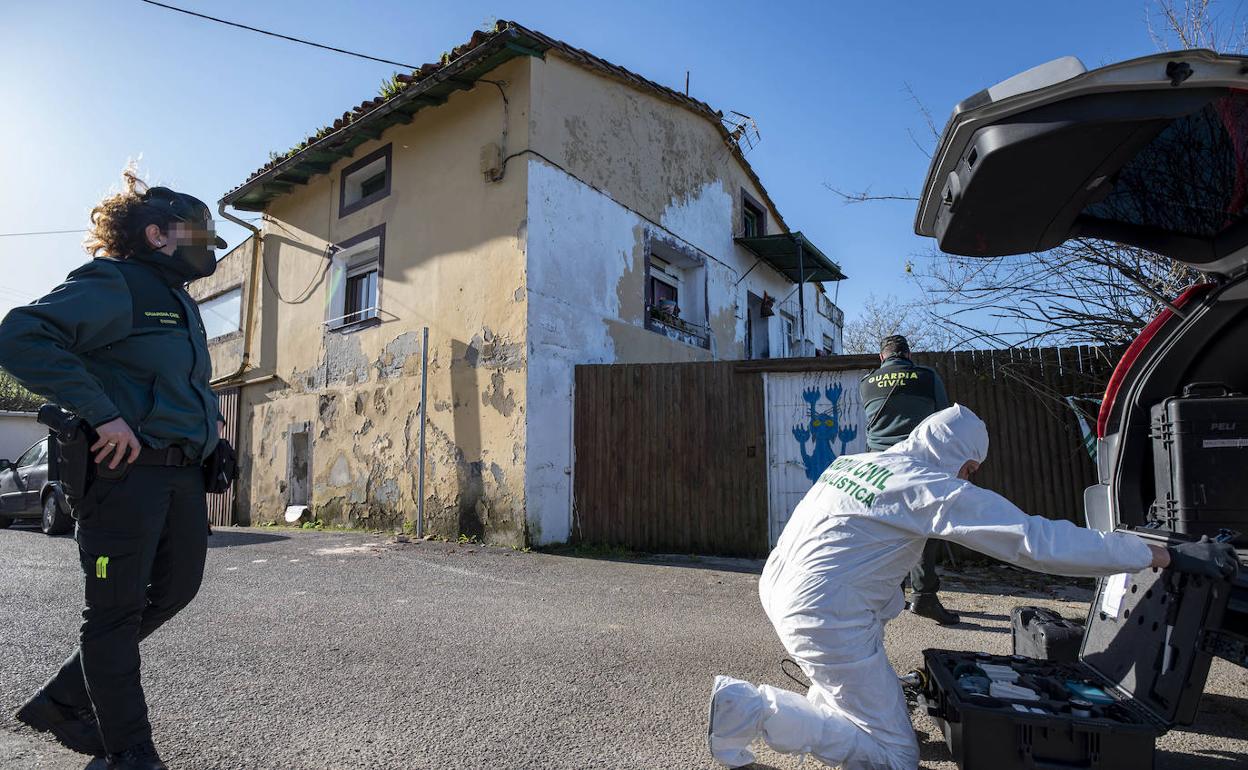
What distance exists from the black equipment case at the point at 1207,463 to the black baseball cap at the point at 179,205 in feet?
12.5

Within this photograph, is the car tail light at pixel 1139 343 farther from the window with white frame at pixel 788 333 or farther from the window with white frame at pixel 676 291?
the window with white frame at pixel 788 333

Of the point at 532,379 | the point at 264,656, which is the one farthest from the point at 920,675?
the point at 532,379

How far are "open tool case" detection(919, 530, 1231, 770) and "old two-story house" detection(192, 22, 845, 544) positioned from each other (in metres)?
5.82

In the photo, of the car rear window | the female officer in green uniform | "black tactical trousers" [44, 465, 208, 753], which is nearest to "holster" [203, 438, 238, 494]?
the female officer in green uniform

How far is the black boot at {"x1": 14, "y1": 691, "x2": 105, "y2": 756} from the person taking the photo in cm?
220

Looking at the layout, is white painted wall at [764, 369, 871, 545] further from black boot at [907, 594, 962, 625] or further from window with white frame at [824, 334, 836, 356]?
window with white frame at [824, 334, 836, 356]

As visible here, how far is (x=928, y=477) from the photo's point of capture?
223 centimetres

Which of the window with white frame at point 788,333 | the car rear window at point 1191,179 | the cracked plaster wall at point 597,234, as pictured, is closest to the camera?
the car rear window at point 1191,179

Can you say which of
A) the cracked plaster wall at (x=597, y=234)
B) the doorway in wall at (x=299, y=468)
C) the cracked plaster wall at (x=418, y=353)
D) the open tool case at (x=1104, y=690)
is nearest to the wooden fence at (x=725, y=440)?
the cracked plaster wall at (x=597, y=234)

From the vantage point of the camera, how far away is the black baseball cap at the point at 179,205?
2.41 m

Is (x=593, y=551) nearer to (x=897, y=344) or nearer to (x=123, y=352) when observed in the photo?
(x=897, y=344)

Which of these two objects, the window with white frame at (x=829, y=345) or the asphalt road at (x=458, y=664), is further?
the window with white frame at (x=829, y=345)

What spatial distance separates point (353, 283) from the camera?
11.2m

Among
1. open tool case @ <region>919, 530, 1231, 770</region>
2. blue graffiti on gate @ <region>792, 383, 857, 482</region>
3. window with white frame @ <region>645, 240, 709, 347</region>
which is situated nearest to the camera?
open tool case @ <region>919, 530, 1231, 770</region>
